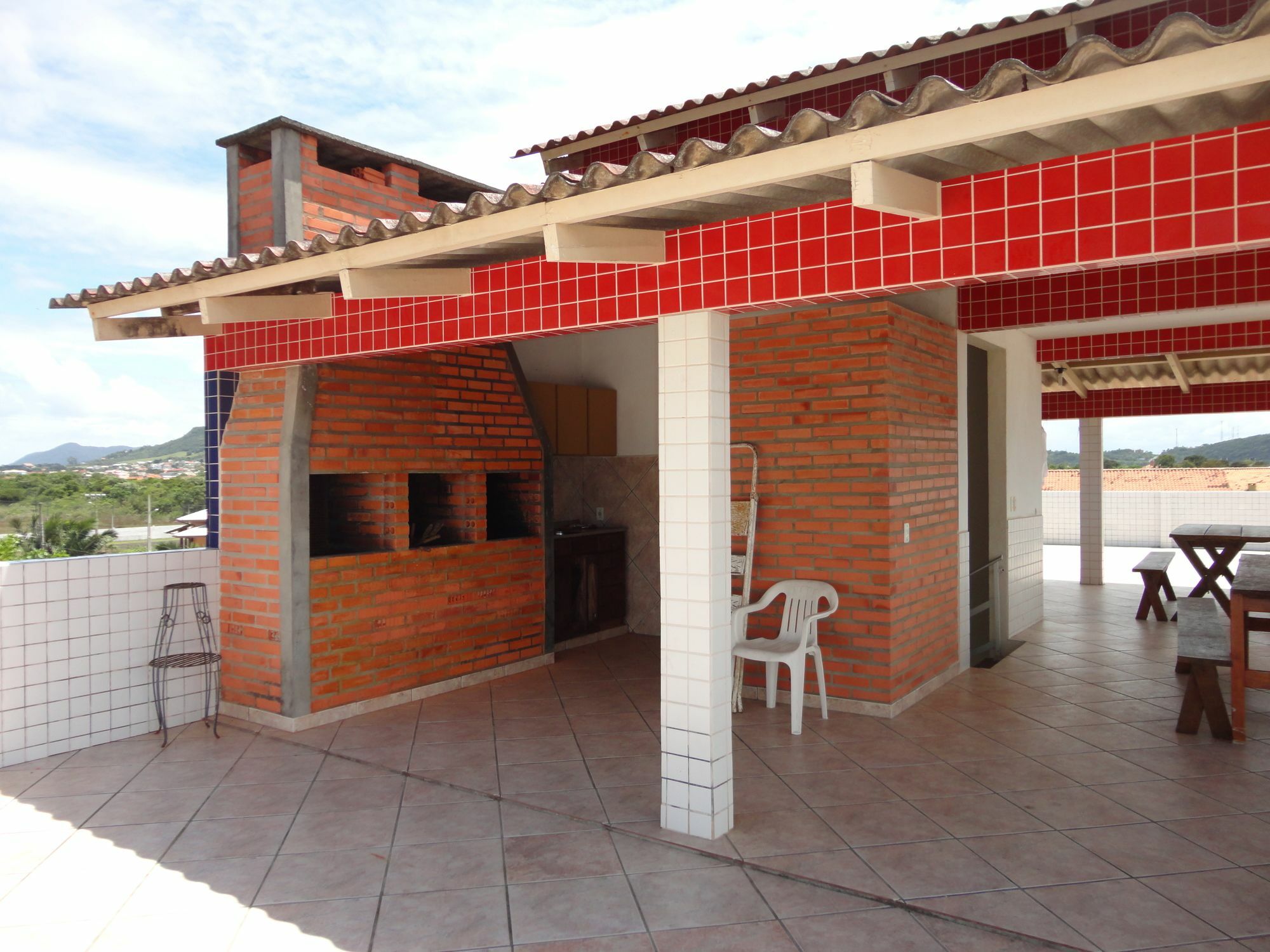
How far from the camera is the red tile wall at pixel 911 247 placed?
2.36 m

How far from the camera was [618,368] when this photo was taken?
795 cm

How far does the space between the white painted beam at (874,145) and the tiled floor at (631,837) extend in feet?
7.78

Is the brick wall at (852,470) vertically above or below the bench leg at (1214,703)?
above

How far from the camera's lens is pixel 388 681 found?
5.48 metres

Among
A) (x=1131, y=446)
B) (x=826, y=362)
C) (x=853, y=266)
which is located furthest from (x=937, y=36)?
(x=1131, y=446)

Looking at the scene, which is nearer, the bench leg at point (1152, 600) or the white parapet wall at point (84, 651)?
the white parapet wall at point (84, 651)

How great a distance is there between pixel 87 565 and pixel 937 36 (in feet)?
19.1

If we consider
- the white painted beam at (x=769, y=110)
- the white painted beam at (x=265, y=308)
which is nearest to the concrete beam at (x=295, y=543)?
the white painted beam at (x=265, y=308)

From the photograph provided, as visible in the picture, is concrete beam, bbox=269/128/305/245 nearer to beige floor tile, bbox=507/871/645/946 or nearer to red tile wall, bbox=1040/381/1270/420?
beige floor tile, bbox=507/871/645/946

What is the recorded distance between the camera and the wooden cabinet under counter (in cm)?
721

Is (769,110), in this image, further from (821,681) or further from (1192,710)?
(1192,710)

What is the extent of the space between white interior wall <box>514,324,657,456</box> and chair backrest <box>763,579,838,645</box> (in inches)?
101

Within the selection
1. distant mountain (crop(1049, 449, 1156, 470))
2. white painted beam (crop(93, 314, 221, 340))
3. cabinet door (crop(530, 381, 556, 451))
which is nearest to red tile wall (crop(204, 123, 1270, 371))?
white painted beam (crop(93, 314, 221, 340))

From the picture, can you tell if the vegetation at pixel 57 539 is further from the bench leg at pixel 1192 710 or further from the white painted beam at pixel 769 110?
the bench leg at pixel 1192 710
